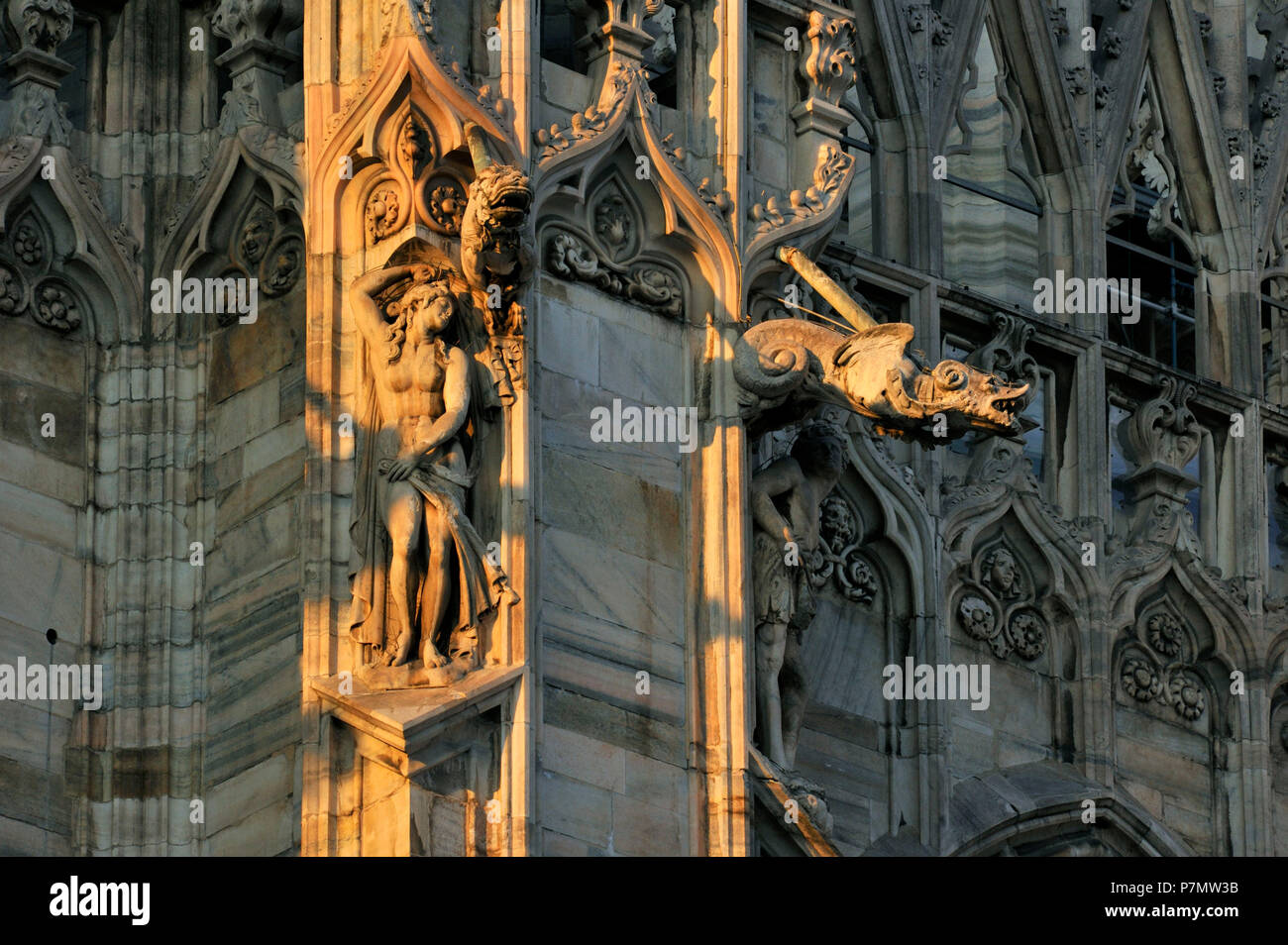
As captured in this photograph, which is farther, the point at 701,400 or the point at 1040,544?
the point at 1040,544

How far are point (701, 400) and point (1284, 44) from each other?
6.62 meters

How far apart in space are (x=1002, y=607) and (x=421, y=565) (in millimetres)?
4690

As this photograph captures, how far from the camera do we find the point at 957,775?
24109 millimetres

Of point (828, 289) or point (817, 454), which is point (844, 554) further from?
point (828, 289)

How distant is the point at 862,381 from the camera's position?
21.9 meters

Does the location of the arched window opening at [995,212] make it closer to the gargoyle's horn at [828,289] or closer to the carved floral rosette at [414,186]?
the gargoyle's horn at [828,289]

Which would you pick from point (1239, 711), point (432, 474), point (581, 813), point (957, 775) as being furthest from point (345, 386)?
point (1239, 711)

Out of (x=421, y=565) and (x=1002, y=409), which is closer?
(x=421, y=565)

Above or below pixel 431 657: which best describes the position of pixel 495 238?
above

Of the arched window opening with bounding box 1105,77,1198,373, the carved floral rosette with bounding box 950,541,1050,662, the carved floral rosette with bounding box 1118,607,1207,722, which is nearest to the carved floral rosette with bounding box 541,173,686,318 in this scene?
the carved floral rosette with bounding box 950,541,1050,662

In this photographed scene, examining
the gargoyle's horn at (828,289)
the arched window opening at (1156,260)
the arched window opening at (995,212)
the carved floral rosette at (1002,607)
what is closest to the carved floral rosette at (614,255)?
the gargoyle's horn at (828,289)

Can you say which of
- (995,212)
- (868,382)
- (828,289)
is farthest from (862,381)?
(995,212)

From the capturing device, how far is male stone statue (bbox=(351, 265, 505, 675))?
816 inches
